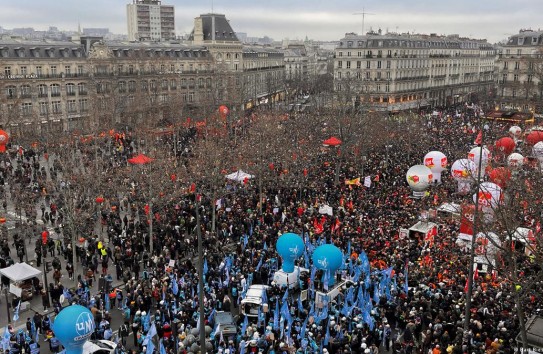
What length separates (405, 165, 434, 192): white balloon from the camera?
35188 millimetres

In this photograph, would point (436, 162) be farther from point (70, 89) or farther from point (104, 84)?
point (70, 89)

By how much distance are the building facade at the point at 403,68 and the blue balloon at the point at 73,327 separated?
193 feet

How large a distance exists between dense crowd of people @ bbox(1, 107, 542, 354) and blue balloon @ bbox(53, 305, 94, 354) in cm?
174

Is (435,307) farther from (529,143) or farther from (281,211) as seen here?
(529,143)

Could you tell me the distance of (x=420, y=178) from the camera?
35.2 metres

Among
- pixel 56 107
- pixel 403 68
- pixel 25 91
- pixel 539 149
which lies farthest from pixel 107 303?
pixel 403 68

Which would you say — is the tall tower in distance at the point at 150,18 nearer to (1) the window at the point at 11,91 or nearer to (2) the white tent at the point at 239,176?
(1) the window at the point at 11,91

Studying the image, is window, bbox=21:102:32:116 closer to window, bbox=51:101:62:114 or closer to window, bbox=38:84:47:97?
window, bbox=38:84:47:97

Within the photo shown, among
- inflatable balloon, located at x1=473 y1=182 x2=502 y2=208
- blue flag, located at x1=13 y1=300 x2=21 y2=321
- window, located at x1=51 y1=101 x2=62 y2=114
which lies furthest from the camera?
window, located at x1=51 y1=101 x2=62 y2=114

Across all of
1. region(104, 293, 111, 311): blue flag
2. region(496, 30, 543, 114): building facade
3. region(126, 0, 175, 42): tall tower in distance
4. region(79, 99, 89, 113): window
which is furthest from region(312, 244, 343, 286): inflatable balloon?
region(126, 0, 175, 42): tall tower in distance

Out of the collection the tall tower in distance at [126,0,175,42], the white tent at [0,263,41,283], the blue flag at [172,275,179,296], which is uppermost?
the tall tower in distance at [126,0,175,42]

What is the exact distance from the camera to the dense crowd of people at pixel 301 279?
18016mm

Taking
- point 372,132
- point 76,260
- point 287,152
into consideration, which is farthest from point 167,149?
point 76,260

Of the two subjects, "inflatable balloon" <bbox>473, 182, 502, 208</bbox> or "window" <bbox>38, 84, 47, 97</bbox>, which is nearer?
"inflatable balloon" <bbox>473, 182, 502, 208</bbox>
